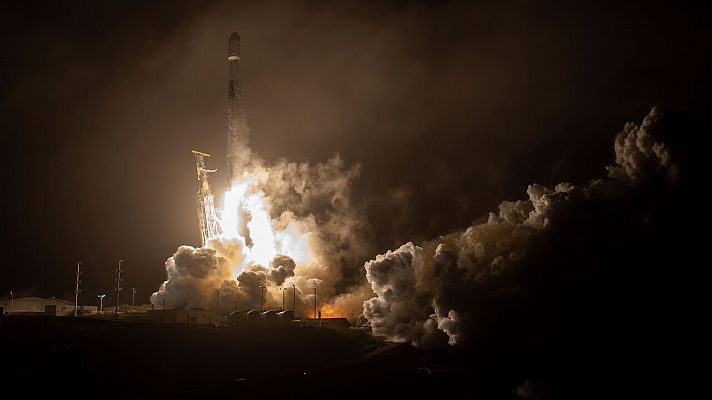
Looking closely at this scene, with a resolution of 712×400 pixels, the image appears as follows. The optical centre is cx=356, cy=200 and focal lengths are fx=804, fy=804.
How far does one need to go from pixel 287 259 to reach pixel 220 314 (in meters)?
15.0

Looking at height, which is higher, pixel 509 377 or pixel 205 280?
pixel 205 280

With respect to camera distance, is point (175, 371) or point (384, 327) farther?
point (384, 327)

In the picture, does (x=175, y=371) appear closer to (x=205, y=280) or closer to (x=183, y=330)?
(x=183, y=330)

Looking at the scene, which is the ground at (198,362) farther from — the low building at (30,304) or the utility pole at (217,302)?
the low building at (30,304)

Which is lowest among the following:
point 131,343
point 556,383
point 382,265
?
point 556,383

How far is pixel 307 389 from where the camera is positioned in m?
82.6

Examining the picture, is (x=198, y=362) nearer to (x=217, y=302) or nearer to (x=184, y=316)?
(x=184, y=316)

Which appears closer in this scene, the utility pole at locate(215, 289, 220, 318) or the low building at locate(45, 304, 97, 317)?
the utility pole at locate(215, 289, 220, 318)

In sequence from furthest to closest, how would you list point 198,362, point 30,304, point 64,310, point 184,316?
1. point 30,304
2. point 64,310
3. point 184,316
4. point 198,362

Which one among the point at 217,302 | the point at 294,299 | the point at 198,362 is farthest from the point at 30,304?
the point at 198,362

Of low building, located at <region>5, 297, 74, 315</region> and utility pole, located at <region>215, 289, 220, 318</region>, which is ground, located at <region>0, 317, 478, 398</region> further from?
low building, located at <region>5, 297, 74, 315</region>

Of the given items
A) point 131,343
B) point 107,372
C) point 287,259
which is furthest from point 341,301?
point 107,372

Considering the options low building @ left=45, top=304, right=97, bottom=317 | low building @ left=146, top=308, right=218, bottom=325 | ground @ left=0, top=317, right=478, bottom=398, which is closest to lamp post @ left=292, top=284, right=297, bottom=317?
low building @ left=146, top=308, right=218, bottom=325

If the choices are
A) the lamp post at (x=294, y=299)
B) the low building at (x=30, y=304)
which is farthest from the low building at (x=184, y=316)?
the low building at (x=30, y=304)
